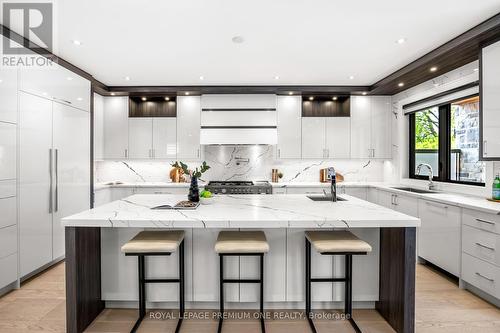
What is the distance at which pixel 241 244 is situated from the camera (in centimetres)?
192

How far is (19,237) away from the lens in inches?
108

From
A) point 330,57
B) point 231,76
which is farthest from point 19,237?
point 330,57

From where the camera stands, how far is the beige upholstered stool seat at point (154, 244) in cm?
189

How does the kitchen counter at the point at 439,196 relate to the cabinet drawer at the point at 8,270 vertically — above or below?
above

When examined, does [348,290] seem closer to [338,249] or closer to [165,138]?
[338,249]

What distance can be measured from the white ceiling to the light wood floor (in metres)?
2.50

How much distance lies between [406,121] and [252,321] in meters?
3.95

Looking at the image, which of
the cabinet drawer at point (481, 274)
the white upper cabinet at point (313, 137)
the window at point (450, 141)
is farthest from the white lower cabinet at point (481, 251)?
the white upper cabinet at point (313, 137)

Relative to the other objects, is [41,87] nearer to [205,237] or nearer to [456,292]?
[205,237]

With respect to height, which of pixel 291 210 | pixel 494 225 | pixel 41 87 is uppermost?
pixel 41 87

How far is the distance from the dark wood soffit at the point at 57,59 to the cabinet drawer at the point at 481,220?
4612 millimetres

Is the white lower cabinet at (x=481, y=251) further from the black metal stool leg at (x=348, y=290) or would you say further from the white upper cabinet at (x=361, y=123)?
the white upper cabinet at (x=361, y=123)

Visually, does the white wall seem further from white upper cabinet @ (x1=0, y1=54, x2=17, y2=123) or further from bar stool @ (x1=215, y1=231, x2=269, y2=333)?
white upper cabinet @ (x1=0, y1=54, x2=17, y2=123)

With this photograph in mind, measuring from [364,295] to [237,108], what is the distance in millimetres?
3247
